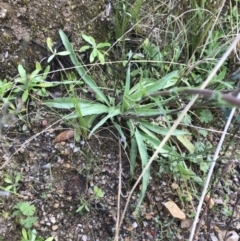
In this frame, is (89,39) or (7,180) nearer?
(7,180)

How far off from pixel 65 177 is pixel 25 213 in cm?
17

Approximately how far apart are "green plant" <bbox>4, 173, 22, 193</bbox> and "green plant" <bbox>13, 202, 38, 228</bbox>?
5cm

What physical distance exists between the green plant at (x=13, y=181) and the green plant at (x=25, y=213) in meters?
0.05

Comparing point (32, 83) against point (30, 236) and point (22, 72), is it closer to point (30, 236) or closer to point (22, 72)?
point (22, 72)

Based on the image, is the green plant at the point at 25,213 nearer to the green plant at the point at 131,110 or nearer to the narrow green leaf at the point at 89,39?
the green plant at the point at 131,110

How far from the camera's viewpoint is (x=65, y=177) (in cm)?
140

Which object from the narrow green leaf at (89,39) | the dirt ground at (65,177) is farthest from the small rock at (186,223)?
the narrow green leaf at (89,39)

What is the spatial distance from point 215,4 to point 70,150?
776mm

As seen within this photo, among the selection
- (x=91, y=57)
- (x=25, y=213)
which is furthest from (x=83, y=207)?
(x=91, y=57)

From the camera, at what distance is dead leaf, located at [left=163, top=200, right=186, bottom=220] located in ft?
4.63

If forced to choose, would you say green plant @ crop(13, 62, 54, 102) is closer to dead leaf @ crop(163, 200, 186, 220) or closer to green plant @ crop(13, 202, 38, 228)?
green plant @ crop(13, 202, 38, 228)

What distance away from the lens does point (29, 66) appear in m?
1.50

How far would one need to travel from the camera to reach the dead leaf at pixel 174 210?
1.41 metres

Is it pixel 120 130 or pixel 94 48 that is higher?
pixel 94 48
